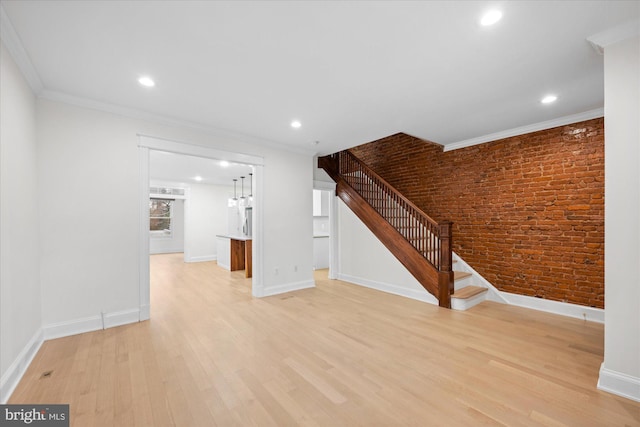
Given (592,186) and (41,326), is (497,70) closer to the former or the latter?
(592,186)

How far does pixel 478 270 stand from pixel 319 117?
3.62 m

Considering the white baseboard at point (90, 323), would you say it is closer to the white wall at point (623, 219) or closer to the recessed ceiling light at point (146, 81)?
the recessed ceiling light at point (146, 81)

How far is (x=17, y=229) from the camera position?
217 cm

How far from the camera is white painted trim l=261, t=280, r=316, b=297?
446 cm

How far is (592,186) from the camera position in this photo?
10.9ft

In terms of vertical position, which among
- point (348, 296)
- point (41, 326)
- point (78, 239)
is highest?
point (78, 239)

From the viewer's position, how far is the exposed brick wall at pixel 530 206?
335 cm

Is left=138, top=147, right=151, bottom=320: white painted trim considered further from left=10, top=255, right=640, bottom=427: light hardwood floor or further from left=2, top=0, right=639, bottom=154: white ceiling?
left=2, top=0, right=639, bottom=154: white ceiling

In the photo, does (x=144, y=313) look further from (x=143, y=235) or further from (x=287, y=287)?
(x=287, y=287)

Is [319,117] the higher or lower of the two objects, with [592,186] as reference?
higher

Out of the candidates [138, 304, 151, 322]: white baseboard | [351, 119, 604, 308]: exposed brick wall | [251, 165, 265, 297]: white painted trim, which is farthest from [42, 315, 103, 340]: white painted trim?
[351, 119, 604, 308]: exposed brick wall

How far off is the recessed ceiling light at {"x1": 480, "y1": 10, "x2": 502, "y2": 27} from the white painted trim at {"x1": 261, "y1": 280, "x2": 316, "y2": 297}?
4246 millimetres

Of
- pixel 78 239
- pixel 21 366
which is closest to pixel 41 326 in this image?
pixel 21 366

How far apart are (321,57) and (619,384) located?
3373mm
